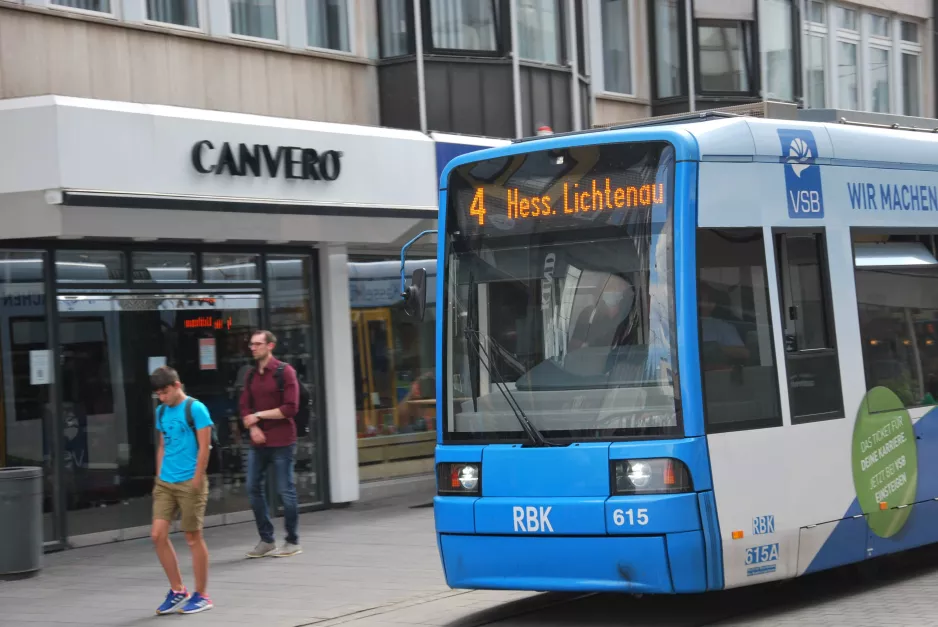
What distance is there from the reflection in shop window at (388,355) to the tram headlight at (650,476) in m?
8.79

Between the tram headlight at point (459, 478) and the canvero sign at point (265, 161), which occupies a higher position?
the canvero sign at point (265, 161)

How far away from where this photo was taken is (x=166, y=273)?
14.5m

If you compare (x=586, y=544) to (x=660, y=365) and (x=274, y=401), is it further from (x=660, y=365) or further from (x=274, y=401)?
(x=274, y=401)

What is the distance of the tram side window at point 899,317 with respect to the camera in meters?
9.70

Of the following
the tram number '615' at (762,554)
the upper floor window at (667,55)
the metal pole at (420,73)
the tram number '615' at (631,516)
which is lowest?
the tram number '615' at (762,554)

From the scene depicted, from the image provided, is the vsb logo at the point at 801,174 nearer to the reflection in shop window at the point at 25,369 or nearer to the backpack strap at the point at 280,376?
the backpack strap at the point at 280,376

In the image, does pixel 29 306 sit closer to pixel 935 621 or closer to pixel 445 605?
pixel 445 605

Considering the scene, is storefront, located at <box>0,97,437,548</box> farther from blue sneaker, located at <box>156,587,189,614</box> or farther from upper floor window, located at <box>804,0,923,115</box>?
upper floor window, located at <box>804,0,923,115</box>

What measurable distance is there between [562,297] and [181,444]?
9.33 feet

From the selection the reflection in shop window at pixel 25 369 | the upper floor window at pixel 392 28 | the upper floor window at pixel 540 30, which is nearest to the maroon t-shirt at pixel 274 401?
the reflection in shop window at pixel 25 369

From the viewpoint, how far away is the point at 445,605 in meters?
10.0

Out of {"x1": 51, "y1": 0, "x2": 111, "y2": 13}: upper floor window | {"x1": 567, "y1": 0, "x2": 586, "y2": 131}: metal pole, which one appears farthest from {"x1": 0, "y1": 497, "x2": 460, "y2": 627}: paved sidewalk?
{"x1": 567, "y1": 0, "x2": 586, "y2": 131}: metal pole

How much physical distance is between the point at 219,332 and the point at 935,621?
8568mm

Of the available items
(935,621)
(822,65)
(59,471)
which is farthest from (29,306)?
(822,65)
